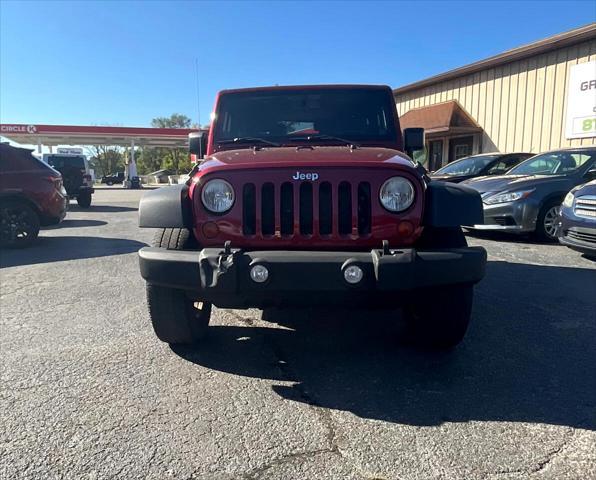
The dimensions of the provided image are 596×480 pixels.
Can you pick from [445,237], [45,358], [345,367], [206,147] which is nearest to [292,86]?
[206,147]

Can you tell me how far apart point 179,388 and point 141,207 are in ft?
3.54

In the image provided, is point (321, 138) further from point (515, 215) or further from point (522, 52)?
point (522, 52)

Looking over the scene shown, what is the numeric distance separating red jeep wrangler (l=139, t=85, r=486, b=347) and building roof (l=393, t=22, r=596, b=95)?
12821 mm

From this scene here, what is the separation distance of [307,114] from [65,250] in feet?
16.7

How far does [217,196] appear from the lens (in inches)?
111

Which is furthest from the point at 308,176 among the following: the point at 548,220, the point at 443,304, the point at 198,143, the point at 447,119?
the point at 447,119

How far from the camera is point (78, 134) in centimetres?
3747

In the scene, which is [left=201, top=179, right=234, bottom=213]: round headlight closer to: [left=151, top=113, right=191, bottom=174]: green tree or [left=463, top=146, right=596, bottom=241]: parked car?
[left=463, top=146, right=596, bottom=241]: parked car

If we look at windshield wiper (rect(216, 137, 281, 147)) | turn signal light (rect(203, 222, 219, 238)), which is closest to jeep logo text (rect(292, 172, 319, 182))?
turn signal light (rect(203, 222, 219, 238))

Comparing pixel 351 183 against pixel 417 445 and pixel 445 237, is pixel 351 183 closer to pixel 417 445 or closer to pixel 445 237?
pixel 445 237

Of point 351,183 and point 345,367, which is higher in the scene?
point 351,183

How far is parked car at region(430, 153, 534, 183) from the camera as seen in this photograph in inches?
396

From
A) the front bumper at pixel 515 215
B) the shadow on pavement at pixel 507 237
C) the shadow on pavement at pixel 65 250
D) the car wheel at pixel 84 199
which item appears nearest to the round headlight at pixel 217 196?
the shadow on pavement at pixel 65 250

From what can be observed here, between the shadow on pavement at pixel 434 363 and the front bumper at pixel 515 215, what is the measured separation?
313cm
